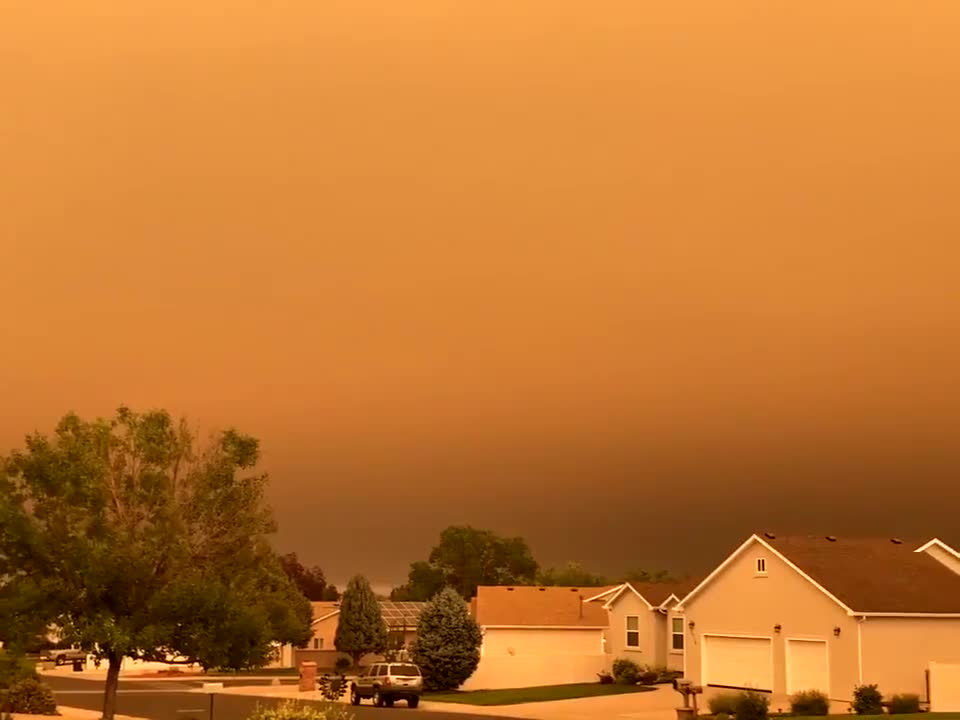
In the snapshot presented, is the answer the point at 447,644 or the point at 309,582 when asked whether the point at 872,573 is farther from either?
the point at 309,582

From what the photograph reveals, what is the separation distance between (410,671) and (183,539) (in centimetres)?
2807

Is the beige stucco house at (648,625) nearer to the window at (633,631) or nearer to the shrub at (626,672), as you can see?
the window at (633,631)

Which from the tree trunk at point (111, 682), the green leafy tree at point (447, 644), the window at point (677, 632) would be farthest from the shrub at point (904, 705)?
the tree trunk at point (111, 682)

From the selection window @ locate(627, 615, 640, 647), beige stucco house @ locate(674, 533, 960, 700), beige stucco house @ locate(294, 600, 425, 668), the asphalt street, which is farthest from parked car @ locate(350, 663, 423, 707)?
beige stucco house @ locate(294, 600, 425, 668)

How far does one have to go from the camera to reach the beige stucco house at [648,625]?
68.5m

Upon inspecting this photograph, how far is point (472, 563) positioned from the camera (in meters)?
188

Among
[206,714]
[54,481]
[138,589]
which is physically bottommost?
[206,714]

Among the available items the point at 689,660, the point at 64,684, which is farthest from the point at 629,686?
the point at 64,684

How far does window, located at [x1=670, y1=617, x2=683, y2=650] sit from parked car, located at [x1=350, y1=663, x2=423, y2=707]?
1627 centimetres

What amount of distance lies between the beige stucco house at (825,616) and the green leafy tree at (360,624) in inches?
1755

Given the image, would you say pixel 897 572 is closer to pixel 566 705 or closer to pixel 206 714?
pixel 566 705

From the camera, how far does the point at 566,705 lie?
54844 mm

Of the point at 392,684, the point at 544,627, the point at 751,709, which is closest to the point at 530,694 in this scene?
the point at 392,684

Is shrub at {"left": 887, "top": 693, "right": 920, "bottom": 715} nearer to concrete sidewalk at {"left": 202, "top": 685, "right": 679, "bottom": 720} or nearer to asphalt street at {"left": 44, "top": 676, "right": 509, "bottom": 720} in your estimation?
concrete sidewalk at {"left": 202, "top": 685, "right": 679, "bottom": 720}
